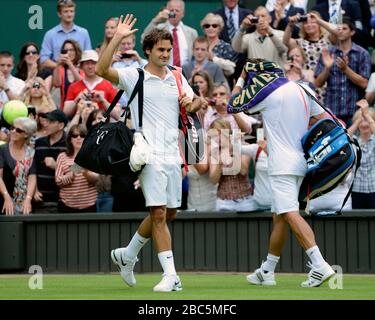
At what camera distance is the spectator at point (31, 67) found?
17906 millimetres

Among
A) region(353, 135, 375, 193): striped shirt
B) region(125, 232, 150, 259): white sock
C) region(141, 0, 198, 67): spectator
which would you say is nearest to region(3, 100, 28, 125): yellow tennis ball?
region(141, 0, 198, 67): spectator

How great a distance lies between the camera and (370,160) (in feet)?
49.6

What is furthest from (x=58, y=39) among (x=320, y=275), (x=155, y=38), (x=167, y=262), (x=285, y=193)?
(x=320, y=275)

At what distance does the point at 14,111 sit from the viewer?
1597 centimetres

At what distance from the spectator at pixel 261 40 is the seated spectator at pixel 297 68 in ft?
1.45

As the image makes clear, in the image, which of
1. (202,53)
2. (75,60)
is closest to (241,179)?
(202,53)

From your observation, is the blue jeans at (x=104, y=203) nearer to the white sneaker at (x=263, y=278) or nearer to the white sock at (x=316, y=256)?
the white sneaker at (x=263, y=278)

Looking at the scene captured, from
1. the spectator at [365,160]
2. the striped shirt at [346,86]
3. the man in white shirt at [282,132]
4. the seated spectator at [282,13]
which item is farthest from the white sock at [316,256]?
the seated spectator at [282,13]

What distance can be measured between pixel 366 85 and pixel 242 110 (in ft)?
17.5

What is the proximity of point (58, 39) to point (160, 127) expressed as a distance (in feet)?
26.0

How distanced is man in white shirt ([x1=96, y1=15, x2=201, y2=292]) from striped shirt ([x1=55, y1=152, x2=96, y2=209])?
4346 mm

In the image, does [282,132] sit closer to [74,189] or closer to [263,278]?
[263,278]

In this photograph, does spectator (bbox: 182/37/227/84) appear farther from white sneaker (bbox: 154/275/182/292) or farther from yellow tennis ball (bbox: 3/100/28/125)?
white sneaker (bbox: 154/275/182/292)

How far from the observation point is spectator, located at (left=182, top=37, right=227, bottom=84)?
1716cm
